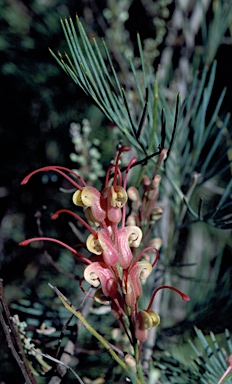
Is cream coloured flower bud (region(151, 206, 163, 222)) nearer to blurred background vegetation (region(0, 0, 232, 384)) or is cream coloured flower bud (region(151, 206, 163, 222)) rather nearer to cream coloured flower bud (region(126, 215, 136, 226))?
cream coloured flower bud (region(126, 215, 136, 226))

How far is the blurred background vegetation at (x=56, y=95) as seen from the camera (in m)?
0.81

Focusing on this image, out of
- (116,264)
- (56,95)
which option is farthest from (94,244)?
(56,95)

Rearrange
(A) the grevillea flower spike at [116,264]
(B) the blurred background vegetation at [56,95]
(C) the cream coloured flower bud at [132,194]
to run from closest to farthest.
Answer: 1. (A) the grevillea flower spike at [116,264]
2. (C) the cream coloured flower bud at [132,194]
3. (B) the blurred background vegetation at [56,95]

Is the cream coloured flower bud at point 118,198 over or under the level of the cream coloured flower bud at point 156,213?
over

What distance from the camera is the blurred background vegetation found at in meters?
0.81

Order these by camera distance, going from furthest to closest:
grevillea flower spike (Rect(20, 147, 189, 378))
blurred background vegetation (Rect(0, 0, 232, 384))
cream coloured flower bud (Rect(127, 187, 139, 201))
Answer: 1. blurred background vegetation (Rect(0, 0, 232, 384))
2. cream coloured flower bud (Rect(127, 187, 139, 201))
3. grevillea flower spike (Rect(20, 147, 189, 378))

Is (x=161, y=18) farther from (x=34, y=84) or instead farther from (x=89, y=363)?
(x=89, y=363)

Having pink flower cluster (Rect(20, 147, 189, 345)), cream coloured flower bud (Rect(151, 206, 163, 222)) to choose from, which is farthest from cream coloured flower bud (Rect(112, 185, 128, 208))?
cream coloured flower bud (Rect(151, 206, 163, 222))

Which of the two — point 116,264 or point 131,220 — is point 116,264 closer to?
point 116,264

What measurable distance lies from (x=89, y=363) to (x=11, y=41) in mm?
664

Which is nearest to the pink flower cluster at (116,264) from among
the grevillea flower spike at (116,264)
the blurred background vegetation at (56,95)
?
the grevillea flower spike at (116,264)

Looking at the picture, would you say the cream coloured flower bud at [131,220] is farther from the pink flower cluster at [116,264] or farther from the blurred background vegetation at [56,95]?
the blurred background vegetation at [56,95]

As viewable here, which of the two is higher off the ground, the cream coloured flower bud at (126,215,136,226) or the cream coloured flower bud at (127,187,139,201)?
the cream coloured flower bud at (127,187,139,201)

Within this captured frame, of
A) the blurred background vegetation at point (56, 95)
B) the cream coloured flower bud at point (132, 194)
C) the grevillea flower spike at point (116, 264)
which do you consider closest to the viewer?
the grevillea flower spike at point (116, 264)
